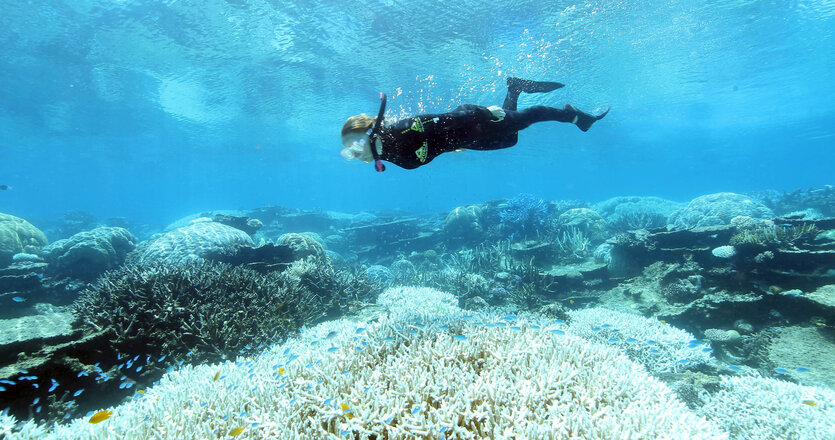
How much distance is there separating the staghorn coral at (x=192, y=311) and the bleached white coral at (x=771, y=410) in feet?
19.7

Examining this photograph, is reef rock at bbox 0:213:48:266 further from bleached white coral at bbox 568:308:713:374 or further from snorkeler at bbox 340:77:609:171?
bleached white coral at bbox 568:308:713:374

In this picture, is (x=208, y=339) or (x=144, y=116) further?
(x=144, y=116)

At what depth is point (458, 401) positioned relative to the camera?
2.32 m

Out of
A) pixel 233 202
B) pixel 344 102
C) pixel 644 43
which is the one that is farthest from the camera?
pixel 233 202

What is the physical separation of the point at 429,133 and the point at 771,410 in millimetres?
5139

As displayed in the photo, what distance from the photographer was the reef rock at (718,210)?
14063 millimetres

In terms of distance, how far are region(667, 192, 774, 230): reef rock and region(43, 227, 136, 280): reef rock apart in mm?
20894

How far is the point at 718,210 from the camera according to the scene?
14.7 m

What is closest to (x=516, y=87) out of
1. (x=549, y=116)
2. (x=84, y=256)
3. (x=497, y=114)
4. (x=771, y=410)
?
(x=549, y=116)

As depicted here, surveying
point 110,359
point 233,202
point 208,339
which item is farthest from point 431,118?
point 233,202

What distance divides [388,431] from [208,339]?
4.00m

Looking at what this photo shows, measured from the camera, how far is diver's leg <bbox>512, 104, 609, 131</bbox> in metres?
5.79

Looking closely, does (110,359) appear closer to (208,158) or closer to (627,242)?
(627,242)

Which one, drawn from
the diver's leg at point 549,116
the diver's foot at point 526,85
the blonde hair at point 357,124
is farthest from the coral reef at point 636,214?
the blonde hair at point 357,124
